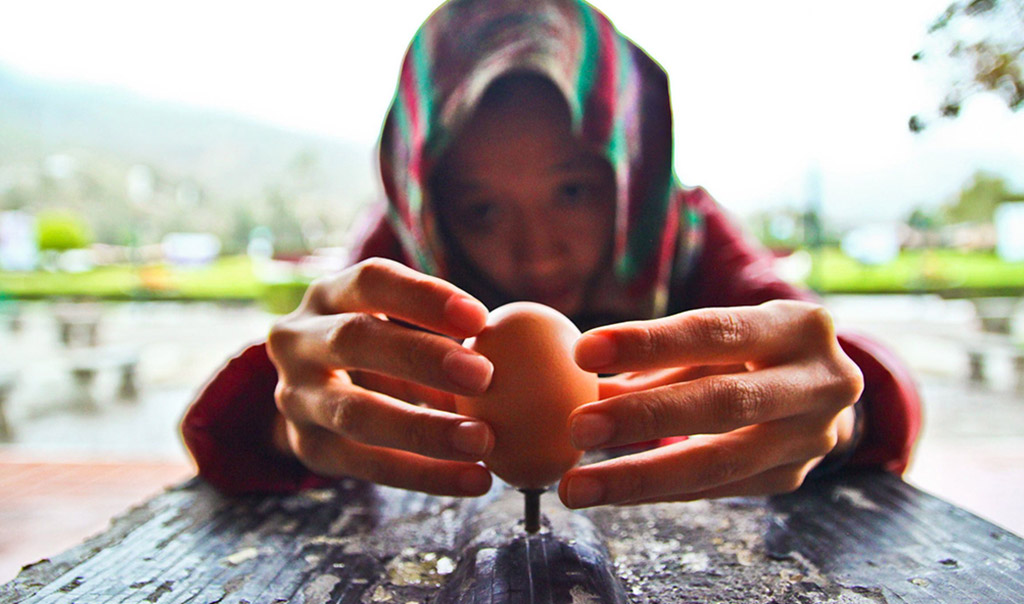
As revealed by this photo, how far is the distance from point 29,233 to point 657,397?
2.45 metres

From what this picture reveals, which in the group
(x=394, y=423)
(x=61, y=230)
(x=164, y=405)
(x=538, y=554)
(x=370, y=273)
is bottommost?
(x=164, y=405)

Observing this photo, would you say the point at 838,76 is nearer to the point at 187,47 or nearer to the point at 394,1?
the point at 394,1

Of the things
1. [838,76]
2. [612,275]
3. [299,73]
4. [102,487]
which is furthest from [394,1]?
[102,487]

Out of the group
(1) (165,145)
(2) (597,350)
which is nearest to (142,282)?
(1) (165,145)

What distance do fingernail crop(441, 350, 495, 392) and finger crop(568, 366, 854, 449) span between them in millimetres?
69

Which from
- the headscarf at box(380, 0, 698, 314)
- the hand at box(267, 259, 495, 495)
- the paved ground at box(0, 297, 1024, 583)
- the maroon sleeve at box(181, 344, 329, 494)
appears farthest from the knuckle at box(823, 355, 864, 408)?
the paved ground at box(0, 297, 1024, 583)

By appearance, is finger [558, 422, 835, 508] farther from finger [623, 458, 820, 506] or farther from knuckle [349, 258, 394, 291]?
knuckle [349, 258, 394, 291]

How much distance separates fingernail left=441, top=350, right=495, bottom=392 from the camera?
0.41 m

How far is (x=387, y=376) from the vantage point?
1.56ft

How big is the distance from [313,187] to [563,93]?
1405mm

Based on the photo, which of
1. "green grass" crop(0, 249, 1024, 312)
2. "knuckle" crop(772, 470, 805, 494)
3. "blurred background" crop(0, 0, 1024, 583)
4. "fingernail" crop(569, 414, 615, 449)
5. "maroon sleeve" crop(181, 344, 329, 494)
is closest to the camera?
"fingernail" crop(569, 414, 615, 449)

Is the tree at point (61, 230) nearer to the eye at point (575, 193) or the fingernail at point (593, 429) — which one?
the eye at point (575, 193)

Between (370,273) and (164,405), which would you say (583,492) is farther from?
(164,405)

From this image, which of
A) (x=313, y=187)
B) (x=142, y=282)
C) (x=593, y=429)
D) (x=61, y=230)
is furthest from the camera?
(x=142, y=282)
